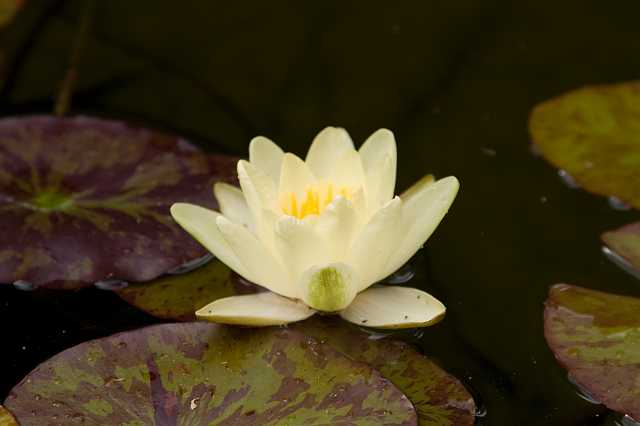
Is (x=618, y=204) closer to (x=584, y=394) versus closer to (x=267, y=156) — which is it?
(x=584, y=394)

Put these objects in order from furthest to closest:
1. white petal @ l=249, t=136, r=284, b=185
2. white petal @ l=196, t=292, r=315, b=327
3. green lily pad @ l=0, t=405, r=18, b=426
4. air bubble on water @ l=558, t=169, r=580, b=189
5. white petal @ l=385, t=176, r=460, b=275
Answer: air bubble on water @ l=558, t=169, r=580, b=189 < white petal @ l=249, t=136, r=284, b=185 < white petal @ l=385, t=176, r=460, b=275 < white petal @ l=196, t=292, r=315, b=327 < green lily pad @ l=0, t=405, r=18, b=426

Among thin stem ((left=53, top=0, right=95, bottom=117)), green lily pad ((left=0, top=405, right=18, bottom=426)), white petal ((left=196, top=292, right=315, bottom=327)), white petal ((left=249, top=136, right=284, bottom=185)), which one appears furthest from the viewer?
thin stem ((left=53, top=0, right=95, bottom=117))

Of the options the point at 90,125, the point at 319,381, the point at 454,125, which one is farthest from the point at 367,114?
the point at 319,381

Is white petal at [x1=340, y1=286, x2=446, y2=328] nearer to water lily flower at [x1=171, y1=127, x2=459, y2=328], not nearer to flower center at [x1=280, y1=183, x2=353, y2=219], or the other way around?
water lily flower at [x1=171, y1=127, x2=459, y2=328]

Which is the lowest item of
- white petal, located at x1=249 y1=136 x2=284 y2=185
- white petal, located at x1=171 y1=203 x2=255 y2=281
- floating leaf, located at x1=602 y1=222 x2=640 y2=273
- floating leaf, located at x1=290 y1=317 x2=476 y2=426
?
floating leaf, located at x1=290 y1=317 x2=476 y2=426

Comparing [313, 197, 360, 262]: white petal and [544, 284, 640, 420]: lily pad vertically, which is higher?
[313, 197, 360, 262]: white petal

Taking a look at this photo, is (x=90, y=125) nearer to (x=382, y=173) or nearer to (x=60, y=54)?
(x=60, y=54)

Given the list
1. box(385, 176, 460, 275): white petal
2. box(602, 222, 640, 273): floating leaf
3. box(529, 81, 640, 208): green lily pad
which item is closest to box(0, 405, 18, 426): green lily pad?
box(385, 176, 460, 275): white petal
